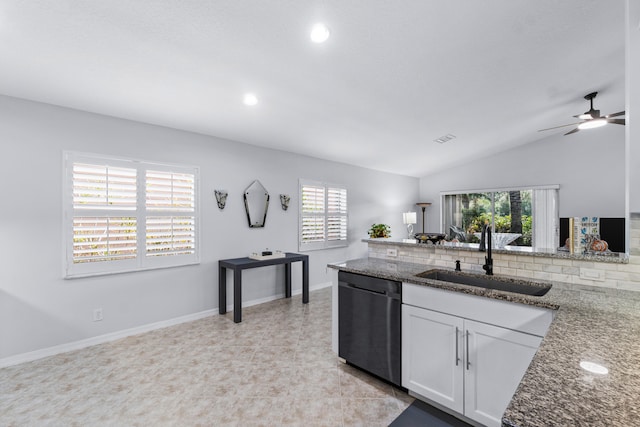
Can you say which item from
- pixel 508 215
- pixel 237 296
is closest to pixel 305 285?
pixel 237 296

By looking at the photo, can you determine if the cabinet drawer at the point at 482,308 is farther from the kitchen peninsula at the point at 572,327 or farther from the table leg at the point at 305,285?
the table leg at the point at 305,285

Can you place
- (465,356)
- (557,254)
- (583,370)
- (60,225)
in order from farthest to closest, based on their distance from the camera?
(60,225), (557,254), (465,356), (583,370)

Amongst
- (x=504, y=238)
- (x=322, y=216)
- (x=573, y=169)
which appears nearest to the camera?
(x=322, y=216)

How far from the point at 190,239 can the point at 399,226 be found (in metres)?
5.12

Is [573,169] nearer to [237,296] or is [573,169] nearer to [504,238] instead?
[504,238]

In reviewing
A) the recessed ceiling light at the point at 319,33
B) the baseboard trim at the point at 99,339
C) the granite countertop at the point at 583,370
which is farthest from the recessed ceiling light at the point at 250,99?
the granite countertop at the point at 583,370

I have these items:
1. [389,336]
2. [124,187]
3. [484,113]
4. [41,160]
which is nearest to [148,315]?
[124,187]

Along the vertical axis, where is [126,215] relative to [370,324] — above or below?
above

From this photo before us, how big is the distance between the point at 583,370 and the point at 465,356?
1.10 meters

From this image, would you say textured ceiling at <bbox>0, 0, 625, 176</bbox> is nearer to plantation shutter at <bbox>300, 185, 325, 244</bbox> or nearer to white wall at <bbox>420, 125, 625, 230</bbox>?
plantation shutter at <bbox>300, 185, 325, 244</bbox>

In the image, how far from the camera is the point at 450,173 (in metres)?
7.57

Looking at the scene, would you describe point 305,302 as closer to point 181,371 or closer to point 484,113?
point 181,371

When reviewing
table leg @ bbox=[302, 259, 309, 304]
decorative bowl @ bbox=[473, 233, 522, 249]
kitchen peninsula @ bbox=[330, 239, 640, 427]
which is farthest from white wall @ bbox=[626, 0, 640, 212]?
decorative bowl @ bbox=[473, 233, 522, 249]

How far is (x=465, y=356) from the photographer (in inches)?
73.0
